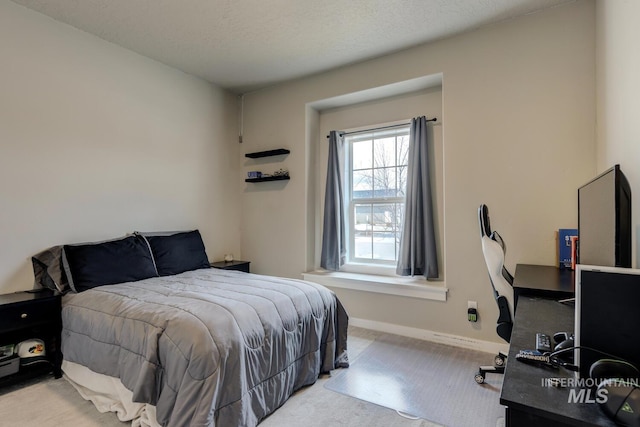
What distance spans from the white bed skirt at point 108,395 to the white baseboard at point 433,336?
2192mm

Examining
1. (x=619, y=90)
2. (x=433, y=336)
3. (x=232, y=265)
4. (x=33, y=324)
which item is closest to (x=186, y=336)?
(x=33, y=324)

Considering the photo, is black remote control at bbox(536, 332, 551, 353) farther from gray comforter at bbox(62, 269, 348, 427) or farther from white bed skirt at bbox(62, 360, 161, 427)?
white bed skirt at bbox(62, 360, 161, 427)

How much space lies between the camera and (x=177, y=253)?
10.3ft

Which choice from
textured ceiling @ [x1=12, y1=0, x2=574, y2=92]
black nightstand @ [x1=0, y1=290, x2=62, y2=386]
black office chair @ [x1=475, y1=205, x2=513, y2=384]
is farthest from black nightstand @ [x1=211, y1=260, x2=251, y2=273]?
black office chair @ [x1=475, y1=205, x2=513, y2=384]

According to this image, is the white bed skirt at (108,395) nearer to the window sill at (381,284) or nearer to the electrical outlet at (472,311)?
the window sill at (381,284)

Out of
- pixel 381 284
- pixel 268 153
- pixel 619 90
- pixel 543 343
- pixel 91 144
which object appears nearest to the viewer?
pixel 543 343

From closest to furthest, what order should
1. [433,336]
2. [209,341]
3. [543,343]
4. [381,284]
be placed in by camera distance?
[543,343] → [209,341] → [433,336] → [381,284]

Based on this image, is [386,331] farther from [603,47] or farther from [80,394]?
[603,47]

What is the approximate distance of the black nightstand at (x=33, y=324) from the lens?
6.89 ft

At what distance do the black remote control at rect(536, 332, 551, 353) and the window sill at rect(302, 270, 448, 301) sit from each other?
1838mm

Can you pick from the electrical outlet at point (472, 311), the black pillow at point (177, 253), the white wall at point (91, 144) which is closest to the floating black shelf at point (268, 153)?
the white wall at point (91, 144)

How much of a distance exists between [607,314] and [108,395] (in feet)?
8.22

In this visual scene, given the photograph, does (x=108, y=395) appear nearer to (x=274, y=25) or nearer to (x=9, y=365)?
(x=9, y=365)

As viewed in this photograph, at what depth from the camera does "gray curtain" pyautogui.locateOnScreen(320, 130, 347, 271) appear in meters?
3.71
